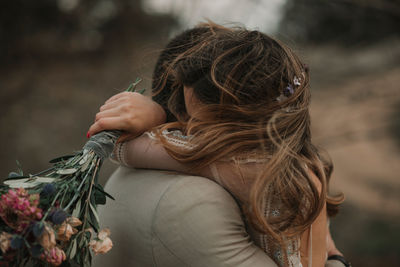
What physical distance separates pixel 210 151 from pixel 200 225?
196 mm

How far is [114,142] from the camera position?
112 centimetres

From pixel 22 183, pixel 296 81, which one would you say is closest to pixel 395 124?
pixel 296 81

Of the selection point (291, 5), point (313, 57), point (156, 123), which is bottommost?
point (313, 57)

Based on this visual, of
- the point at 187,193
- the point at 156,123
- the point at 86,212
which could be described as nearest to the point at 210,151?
the point at 187,193

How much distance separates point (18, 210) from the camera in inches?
34.0

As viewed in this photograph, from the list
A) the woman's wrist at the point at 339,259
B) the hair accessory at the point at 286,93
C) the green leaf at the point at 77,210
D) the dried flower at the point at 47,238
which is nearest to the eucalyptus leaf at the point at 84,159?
the green leaf at the point at 77,210

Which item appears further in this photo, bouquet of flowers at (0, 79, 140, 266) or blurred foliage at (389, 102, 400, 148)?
blurred foliage at (389, 102, 400, 148)

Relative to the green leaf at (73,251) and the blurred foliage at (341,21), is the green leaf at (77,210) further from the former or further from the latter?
the blurred foliage at (341,21)

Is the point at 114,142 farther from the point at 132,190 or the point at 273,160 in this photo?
the point at 273,160

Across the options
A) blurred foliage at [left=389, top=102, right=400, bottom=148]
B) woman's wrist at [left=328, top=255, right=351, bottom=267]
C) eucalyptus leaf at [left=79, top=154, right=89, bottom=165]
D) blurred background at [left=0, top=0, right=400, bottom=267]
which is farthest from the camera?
blurred foliage at [left=389, top=102, right=400, bottom=148]

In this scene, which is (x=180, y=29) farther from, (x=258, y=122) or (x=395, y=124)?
(x=258, y=122)

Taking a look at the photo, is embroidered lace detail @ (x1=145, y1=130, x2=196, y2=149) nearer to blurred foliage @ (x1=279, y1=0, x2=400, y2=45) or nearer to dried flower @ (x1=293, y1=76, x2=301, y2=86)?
dried flower @ (x1=293, y1=76, x2=301, y2=86)

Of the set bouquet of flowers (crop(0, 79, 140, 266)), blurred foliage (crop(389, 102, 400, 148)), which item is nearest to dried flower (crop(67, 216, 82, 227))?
bouquet of flowers (crop(0, 79, 140, 266))

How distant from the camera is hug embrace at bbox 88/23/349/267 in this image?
1.04 m
